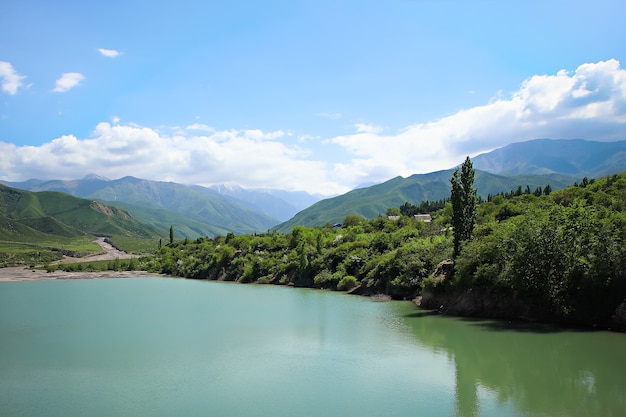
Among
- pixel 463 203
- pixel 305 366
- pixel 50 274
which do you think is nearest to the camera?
pixel 305 366

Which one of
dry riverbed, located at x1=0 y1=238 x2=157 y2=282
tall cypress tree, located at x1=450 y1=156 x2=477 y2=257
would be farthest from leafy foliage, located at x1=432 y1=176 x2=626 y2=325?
dry riverbed, located at x1=0 y1=238 x2=157 y2=282

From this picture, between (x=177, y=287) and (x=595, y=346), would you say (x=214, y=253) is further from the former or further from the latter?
(x=595, y=346)

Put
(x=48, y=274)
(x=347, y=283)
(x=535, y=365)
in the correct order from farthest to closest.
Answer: (x=48, y=274) < (x=347, y=283) < (x=535, y=365)

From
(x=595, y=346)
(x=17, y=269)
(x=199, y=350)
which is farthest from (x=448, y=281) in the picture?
(x=17, y=269)

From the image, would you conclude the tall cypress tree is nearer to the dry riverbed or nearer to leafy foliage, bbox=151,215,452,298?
leafy foliage, bbox=151,215,452,298

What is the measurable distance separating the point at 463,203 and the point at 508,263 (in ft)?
32.9

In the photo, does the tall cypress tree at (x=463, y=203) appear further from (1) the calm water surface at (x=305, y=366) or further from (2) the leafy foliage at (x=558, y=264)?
(1) the calm water surface at (x=305, y=366)

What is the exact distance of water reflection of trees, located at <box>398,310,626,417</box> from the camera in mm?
22484

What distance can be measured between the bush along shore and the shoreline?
57223 mm

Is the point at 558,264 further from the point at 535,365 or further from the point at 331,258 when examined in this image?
the point at 331,258

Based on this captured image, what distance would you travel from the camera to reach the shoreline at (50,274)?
111m

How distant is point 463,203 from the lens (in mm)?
51156

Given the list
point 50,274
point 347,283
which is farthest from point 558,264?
point 50,274

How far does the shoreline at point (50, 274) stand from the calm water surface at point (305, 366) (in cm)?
6776
